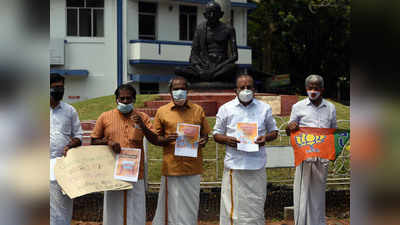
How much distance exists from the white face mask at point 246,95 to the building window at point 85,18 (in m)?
20.5

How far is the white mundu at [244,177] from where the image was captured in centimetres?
485

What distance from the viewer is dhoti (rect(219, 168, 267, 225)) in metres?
4.87

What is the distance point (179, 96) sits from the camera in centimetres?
477

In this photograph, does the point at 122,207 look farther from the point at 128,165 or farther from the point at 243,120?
the point at 243,120

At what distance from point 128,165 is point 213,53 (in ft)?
26.5

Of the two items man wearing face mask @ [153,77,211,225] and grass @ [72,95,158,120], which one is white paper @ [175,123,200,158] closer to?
man wearing face mask @ [153,77,211,225]

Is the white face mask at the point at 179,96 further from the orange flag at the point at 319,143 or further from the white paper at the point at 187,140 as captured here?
the orange flag at the point at 319,143

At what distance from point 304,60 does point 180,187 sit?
24792mm

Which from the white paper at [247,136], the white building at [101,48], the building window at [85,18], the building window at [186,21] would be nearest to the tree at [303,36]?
the building window at [186,21]

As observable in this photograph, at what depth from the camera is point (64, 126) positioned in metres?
4.59

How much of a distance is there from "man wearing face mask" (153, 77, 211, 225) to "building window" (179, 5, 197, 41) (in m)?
21.5

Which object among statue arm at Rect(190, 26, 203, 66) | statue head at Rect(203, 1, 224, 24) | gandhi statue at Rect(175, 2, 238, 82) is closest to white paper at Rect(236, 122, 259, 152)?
statue head at Rect(203, 1, 224, 24)

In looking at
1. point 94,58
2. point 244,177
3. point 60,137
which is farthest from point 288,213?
point 94,58

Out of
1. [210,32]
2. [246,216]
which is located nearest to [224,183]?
[246,216]
